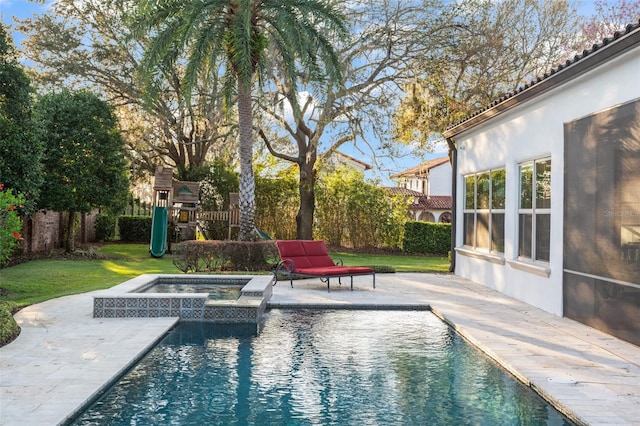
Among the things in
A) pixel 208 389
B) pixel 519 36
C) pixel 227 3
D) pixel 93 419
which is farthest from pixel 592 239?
pixel 519 36

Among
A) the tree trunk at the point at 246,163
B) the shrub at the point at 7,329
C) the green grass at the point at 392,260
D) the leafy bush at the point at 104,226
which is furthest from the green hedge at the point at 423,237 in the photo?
the shrub at the point at 7,329

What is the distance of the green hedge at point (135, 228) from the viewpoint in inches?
1057

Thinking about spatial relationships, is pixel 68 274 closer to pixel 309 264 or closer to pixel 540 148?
pixel 309 264

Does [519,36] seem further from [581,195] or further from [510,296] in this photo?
[581,195]

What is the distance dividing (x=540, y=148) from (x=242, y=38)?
7379 millimetres

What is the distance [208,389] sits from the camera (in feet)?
16.8

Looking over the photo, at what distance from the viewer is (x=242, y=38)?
13.7 m

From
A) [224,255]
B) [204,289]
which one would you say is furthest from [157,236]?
[204,289]

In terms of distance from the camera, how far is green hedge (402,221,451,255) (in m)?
24.8

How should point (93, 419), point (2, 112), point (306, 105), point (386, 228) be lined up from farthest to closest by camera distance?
point (386, 228)
point (306, 105)
point (2, 112)
point (93, 419)

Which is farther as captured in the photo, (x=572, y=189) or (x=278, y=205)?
(x=278, y=205)

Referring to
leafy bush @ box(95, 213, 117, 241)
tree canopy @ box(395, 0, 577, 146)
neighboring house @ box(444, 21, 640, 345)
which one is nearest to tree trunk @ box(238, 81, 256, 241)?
neighboring house @ box(444, 21, 640, 345)

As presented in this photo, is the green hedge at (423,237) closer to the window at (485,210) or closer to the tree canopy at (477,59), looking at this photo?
the tree canopy at (477,59)

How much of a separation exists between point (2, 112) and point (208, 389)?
36.6 ft
